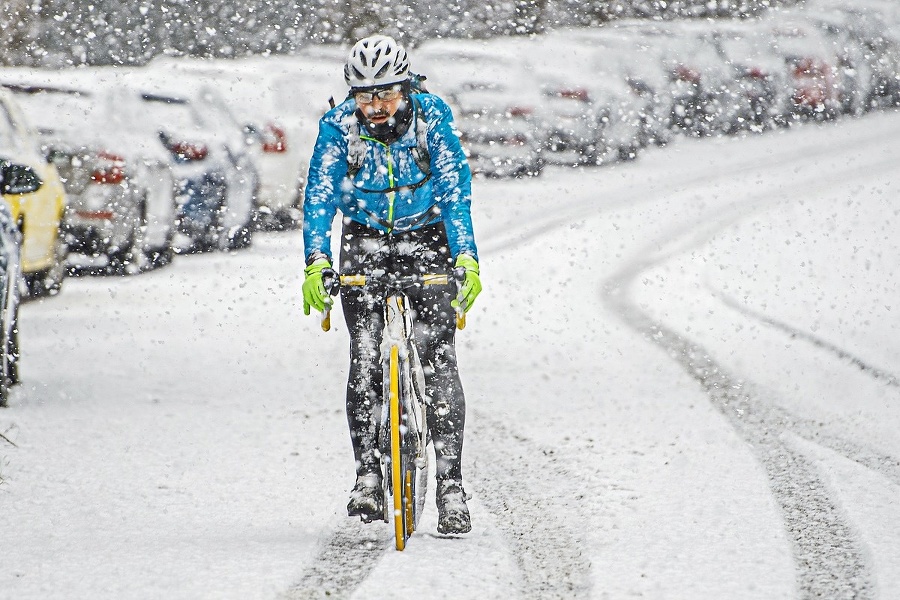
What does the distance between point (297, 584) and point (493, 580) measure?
0.67m

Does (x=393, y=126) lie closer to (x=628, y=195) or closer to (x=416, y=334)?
(x=416, y=334)

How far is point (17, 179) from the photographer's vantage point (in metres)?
7.06

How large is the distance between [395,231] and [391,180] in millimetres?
195

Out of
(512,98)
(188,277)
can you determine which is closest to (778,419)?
(188,277)

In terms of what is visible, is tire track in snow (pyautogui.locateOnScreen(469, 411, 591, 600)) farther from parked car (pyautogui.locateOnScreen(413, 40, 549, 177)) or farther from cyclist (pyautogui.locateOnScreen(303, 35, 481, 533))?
parked car (pyautogui.locateOnScreen(413, 40, 549, 177))

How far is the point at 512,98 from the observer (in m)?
17.2

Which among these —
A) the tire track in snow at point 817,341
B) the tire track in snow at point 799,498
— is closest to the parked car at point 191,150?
the tire track in snow at point 817,341

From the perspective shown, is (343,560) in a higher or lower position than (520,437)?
higher

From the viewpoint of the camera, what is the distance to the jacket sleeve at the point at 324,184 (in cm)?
435

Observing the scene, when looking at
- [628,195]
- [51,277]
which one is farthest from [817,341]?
[628,195]

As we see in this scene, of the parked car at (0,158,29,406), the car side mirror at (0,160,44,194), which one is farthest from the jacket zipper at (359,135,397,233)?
the car side mirror at (0,160,44,194)

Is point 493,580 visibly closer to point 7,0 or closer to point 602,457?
point 602,457

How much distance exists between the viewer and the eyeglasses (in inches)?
165

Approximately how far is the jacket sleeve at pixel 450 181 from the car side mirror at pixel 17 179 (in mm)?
3358
